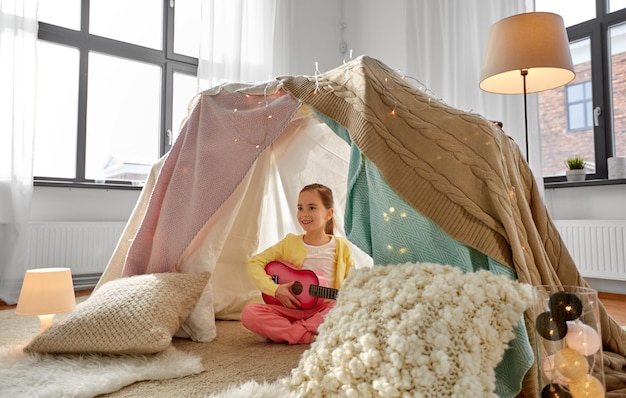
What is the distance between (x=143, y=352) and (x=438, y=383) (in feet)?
2.95

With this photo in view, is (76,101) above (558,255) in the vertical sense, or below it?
above

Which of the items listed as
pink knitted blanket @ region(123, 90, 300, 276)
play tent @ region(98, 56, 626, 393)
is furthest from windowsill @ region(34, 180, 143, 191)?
pink knitted blanket @ region(123, 90, 300, 276)

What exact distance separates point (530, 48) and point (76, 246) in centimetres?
272

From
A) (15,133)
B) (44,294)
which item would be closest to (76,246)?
(15,133)

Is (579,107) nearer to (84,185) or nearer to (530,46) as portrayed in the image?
(530,46)

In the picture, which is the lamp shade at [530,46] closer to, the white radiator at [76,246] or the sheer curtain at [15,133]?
the white radiator at [76,246]

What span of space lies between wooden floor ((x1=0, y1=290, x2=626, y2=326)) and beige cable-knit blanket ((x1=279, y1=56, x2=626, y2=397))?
0.89m

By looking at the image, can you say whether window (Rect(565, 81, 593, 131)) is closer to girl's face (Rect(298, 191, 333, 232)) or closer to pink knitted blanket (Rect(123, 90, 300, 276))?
girl's face (Rect(298, 191, 333, 232))

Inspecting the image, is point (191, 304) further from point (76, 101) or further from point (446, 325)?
point (76, 101)

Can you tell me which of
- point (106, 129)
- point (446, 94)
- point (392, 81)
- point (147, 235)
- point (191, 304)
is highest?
point (446, 94)

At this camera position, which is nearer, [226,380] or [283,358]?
[226,380]

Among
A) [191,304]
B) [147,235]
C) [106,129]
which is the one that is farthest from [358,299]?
[106,129]

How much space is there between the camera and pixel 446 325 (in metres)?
0.81

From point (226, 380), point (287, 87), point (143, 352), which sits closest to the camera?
point (226, 380)
